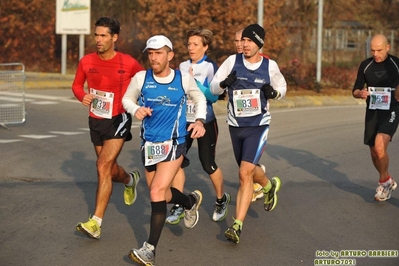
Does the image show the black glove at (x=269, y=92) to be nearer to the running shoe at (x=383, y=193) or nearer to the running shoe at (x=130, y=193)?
the running shoe at (x=130, y=193)

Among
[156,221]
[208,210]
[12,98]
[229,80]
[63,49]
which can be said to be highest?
[63,49]

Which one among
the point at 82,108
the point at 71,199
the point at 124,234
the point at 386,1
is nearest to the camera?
the point at 124,234

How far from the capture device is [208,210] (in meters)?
9.55

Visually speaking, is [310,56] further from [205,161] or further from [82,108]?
[205,161]

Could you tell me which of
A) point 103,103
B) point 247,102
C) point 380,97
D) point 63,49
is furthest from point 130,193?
point 63,49

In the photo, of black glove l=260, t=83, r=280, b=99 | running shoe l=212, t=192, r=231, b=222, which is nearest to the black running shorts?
running shoe l=212, t=192, r=231, b=222

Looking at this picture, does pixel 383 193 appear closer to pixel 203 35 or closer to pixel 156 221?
pixel 203 35

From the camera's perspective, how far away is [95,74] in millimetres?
8484

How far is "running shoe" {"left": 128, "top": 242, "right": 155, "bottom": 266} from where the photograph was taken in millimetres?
7016

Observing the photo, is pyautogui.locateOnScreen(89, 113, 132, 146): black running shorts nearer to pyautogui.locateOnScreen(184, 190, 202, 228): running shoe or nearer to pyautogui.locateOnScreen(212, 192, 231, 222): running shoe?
pyautogui.locateOnScreen(184, 190, 202, 228): running shoe

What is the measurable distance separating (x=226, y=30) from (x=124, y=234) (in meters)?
20.5

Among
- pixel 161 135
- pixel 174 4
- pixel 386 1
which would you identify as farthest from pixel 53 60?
pixel 161 135

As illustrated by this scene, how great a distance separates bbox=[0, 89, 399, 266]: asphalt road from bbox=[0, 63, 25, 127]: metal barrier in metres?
→ 0.43

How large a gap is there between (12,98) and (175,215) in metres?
9.29
